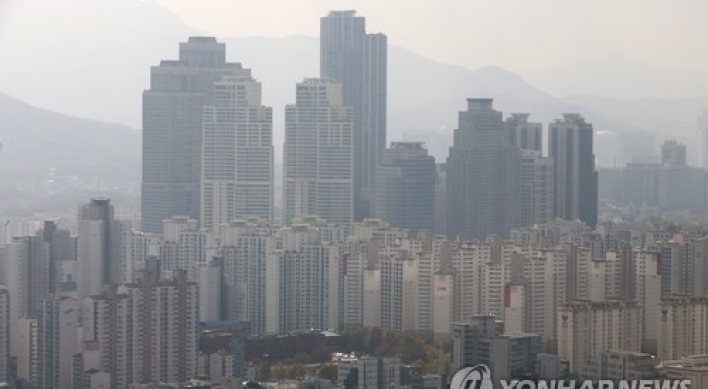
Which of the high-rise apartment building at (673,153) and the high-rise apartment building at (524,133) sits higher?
the high-rise apartment building at (524,133)

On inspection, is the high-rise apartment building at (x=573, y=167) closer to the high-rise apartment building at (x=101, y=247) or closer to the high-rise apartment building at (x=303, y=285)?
the high-rise apartment building at (x=303, y=285)

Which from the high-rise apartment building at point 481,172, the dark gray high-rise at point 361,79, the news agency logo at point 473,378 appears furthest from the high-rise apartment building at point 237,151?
the news agency logo at point 473,378

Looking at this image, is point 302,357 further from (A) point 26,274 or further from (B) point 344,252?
(B) point 344,252

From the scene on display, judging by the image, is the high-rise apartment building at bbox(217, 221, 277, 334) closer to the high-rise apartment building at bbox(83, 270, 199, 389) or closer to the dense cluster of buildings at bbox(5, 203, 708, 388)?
the dense cluster of buildings at bbox(5, 203, 708, 388)

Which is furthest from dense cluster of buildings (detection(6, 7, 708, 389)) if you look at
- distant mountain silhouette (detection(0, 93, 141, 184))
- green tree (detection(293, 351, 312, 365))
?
distant mountain silhouette (detection(0, 93, 141, 184))

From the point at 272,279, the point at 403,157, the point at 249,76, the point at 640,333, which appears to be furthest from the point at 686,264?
the point at 249,76

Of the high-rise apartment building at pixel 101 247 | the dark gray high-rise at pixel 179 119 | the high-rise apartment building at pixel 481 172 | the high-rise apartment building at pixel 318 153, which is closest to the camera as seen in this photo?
the high-rise apartment building at pixel 101 247

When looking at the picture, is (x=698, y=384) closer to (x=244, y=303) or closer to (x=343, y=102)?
(x=244, y=303)
